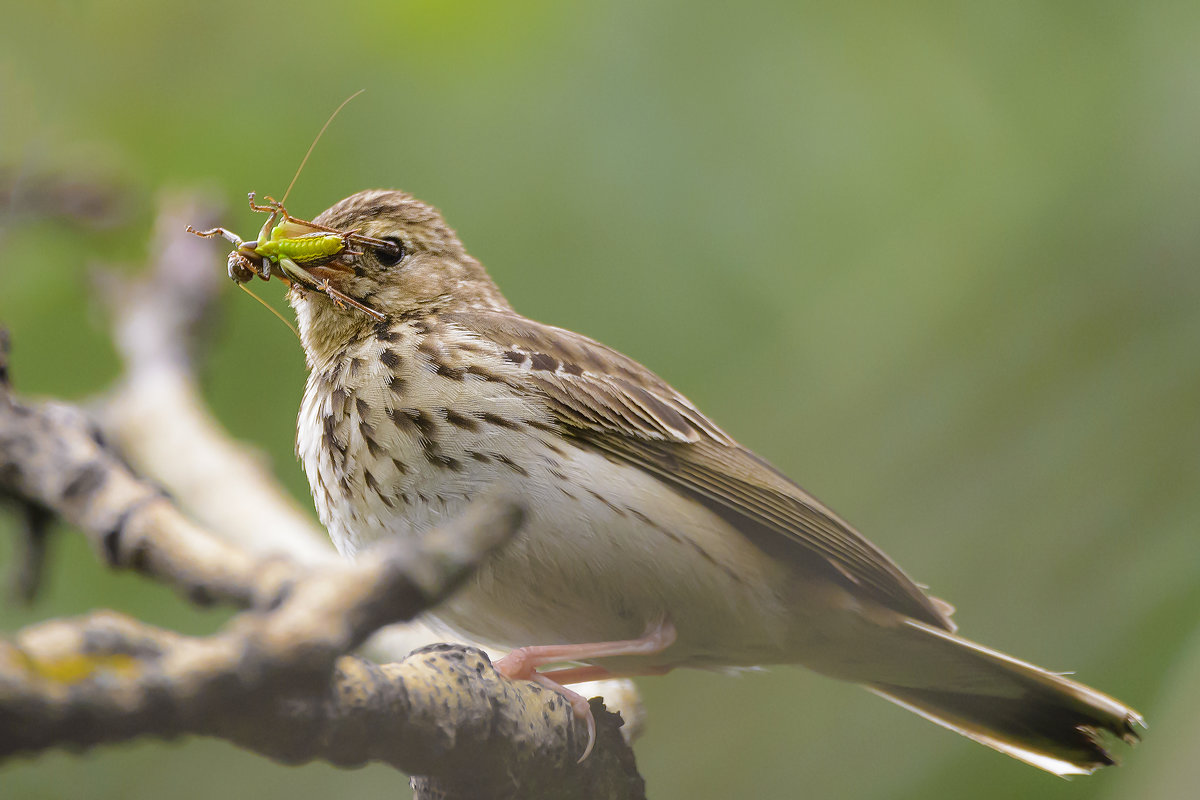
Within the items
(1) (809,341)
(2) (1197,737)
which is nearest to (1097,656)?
(2) (1197,737)

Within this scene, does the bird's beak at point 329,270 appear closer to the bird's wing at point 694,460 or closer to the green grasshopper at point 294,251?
the green grasshopper at point 294,251

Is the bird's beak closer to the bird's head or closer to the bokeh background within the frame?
the bird's head

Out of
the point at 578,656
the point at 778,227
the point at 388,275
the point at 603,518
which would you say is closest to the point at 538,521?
the point at 603,518

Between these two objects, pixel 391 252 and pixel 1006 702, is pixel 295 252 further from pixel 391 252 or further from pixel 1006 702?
pixel 1006 702

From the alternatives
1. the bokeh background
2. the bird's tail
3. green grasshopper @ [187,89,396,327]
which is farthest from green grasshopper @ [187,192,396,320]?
the bird's tail

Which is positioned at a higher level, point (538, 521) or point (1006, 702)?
point (538, 521)

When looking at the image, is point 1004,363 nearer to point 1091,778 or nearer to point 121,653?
point 1091,778
